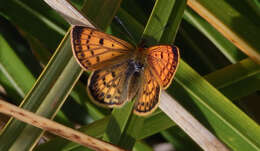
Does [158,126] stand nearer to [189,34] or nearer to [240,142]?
[240,142]

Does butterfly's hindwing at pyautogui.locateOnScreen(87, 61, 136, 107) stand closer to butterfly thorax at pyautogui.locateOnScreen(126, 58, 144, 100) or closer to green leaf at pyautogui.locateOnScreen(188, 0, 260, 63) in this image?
butterfly thorax at pyautogui.locateOnScreen(126, 58, 144, 100)

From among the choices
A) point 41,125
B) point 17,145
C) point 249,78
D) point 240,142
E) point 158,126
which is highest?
point 249,78

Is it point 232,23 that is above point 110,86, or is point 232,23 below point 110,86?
above

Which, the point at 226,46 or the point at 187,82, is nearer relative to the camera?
the point at 187,82

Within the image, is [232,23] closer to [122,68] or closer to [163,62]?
[163,62]

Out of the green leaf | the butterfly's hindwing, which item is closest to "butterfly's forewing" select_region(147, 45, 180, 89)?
the butterfly's hindwing

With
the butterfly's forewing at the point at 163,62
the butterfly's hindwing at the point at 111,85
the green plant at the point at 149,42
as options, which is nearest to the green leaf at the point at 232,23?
the green plant at the point at 149,42

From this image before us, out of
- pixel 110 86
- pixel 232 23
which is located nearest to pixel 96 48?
pixel 110 86

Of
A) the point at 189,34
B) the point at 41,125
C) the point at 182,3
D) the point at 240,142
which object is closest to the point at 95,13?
the point at 182,3
